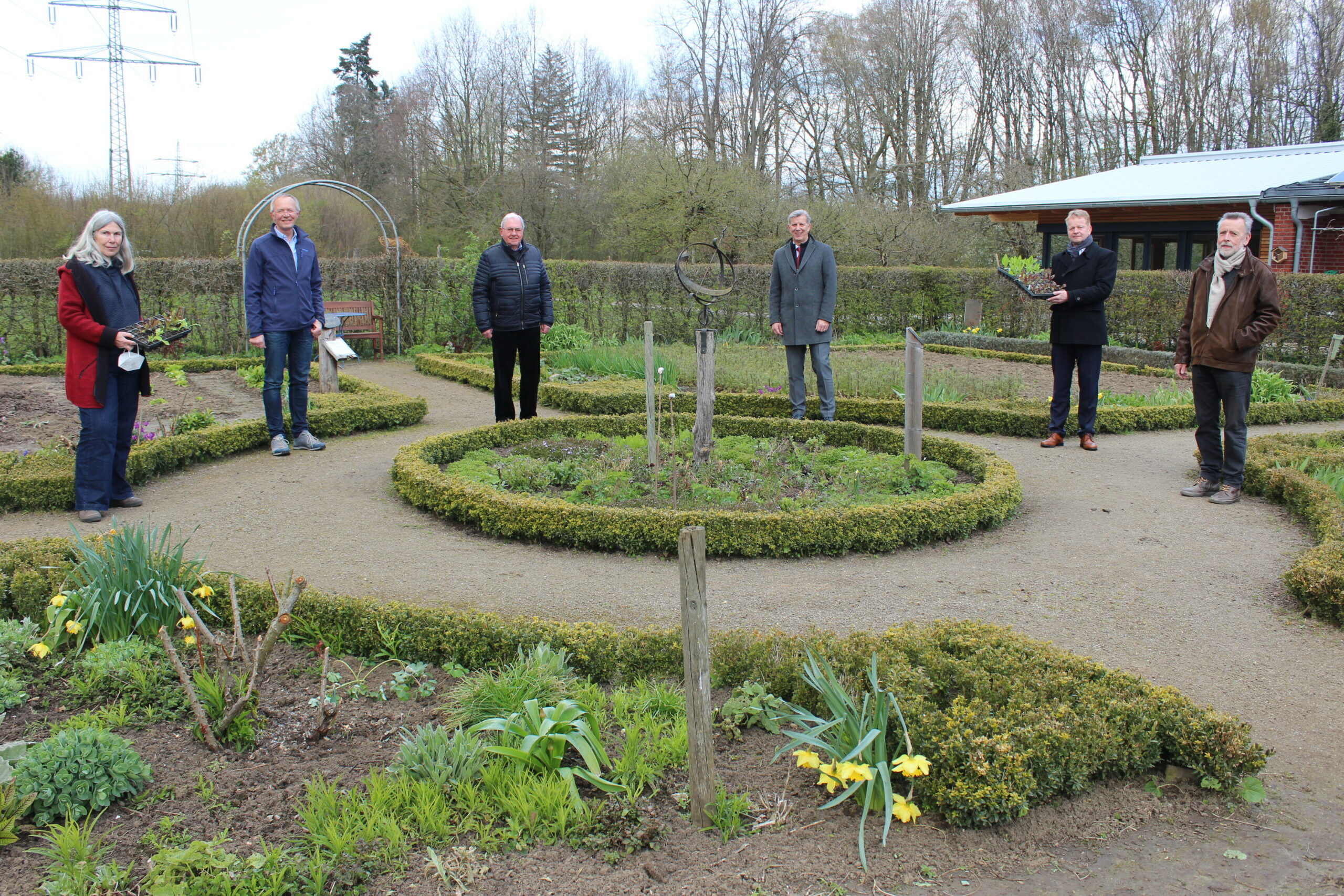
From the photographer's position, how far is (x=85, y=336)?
5738 millimetres

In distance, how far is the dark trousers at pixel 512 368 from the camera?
822 cm

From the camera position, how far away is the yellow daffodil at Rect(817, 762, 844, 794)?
106 inches

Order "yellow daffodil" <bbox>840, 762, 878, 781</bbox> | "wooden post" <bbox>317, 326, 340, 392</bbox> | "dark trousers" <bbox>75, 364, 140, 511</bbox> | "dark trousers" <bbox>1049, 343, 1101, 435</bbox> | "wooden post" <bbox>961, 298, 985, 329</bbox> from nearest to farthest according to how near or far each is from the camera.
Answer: "yellow daffodil" <bbox>840, 762, 878, 781</bbox> < "dark trousers" <bbox>75, 364, 140, 511</bbox> < "dark trousers" <bbox>1049, 343, 1101, 435</bbox> < "wooden post" <bbox>317, 326, 340, 392</bbox> < "wooden post" <bbox>961, 298, 985, 329</bbox>

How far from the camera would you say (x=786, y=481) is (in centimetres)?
643

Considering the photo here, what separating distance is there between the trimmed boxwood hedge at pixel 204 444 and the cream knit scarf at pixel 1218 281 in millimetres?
6728

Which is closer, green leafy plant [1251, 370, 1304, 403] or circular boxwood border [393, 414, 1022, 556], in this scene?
circular boxwood border [393, 414, 1022, 556]

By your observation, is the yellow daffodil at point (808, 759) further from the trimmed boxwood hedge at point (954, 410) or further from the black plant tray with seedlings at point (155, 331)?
the trimmed boxwood hedge at point (954, 410)

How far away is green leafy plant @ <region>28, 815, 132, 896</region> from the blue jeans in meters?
5.37

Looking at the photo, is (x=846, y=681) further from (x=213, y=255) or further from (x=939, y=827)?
(x=213, y=255)

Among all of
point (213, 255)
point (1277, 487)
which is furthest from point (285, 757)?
point (213, 255)

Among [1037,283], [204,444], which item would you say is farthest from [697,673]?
[1037,283]

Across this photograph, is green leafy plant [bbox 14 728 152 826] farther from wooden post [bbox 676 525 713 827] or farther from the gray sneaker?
the gray sneaker

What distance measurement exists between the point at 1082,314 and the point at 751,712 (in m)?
5.63

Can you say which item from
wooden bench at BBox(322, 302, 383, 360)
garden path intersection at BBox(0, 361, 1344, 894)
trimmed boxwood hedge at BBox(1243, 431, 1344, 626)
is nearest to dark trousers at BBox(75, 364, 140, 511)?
garden path intersection at BBox(0, 361, 1344, 894)
